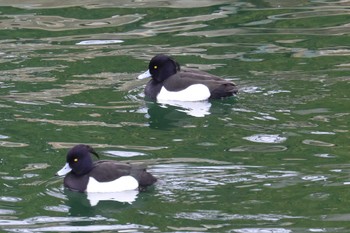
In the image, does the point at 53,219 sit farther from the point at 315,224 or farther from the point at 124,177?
the point at 315,224

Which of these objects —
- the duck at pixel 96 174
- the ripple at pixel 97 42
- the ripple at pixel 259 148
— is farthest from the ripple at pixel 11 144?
the ripple at pixel 97 42

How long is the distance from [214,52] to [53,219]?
24.7 feet

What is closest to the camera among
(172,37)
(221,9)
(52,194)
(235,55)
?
(52,194)

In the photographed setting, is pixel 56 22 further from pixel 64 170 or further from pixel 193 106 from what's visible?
pixel 64 170

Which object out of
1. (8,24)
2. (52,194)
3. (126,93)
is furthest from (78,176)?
(8,24)

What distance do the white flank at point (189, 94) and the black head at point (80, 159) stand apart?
393cm

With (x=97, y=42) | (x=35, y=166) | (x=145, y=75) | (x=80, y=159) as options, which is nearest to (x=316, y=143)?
(x=80, y=159)

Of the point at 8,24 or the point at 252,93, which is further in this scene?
the point at 8,24

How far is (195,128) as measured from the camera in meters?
15.4

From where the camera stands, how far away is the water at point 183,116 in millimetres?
12188

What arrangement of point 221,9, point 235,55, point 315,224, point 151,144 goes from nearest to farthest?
1. point 315,224
2. point 151,144
3. point 235,55
4. point 221,9

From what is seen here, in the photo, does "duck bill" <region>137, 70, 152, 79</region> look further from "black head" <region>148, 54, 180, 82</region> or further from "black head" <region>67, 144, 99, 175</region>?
"black head" <region>67, 144, 99, 175</region>

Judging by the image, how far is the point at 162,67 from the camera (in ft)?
56.9

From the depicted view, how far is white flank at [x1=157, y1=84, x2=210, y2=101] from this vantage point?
55.4ft
